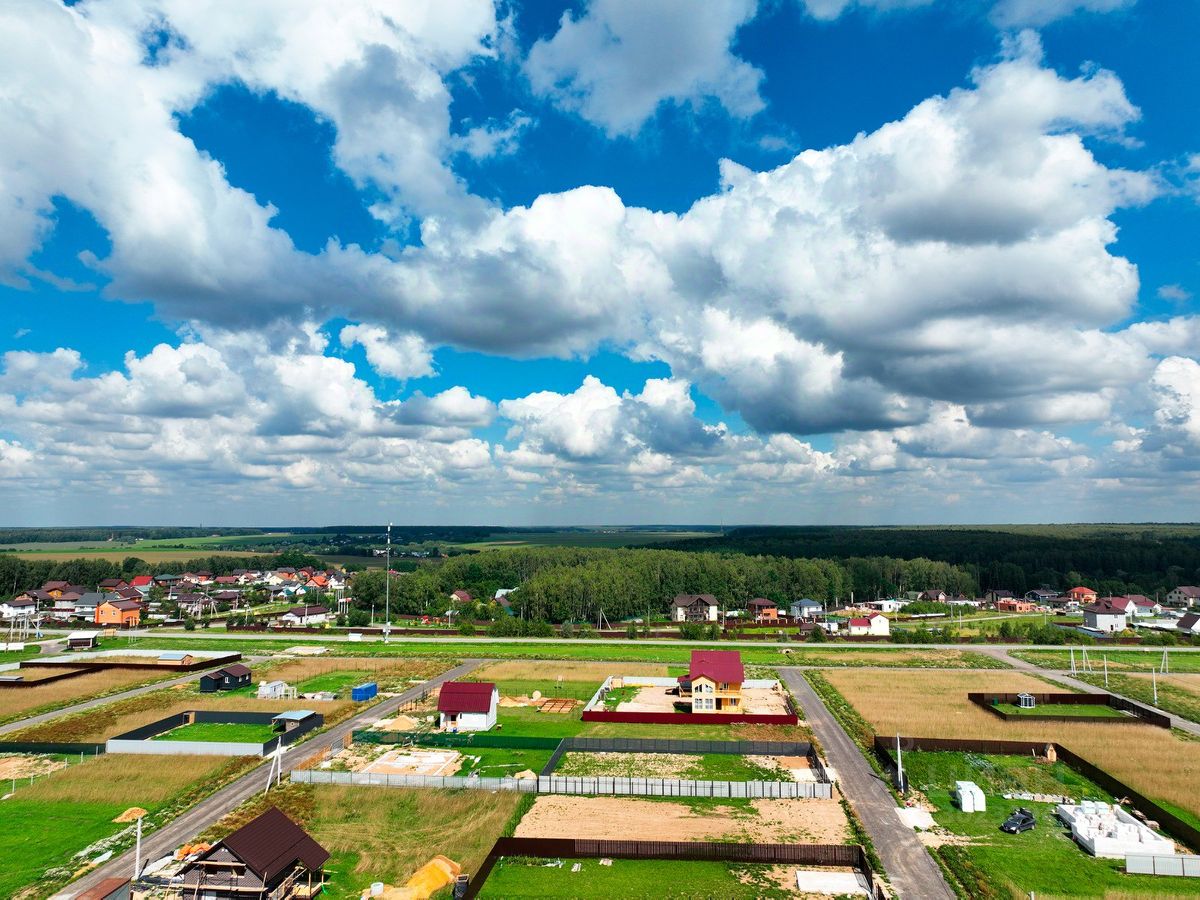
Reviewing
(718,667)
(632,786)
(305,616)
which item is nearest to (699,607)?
(305,616)

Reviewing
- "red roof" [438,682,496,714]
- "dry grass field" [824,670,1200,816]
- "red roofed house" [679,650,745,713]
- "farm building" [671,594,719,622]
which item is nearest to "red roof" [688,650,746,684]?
"red roofed house" [679,650,745,713]

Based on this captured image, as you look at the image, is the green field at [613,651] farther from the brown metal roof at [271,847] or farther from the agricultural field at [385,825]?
the brown metal roof at [271,847]

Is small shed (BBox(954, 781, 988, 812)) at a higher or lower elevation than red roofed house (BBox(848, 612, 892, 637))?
higher

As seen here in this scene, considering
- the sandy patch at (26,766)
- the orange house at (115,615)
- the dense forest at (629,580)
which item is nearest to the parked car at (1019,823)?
the sandy patch at (26,766)

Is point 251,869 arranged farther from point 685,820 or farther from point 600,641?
point 600,641

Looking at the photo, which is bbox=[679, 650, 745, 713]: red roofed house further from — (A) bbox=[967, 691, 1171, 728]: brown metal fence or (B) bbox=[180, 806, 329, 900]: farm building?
(B) bbox=[180, 806, 329, 900]: farm building

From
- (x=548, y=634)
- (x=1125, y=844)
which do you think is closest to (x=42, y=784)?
(x=1125, y=844)
